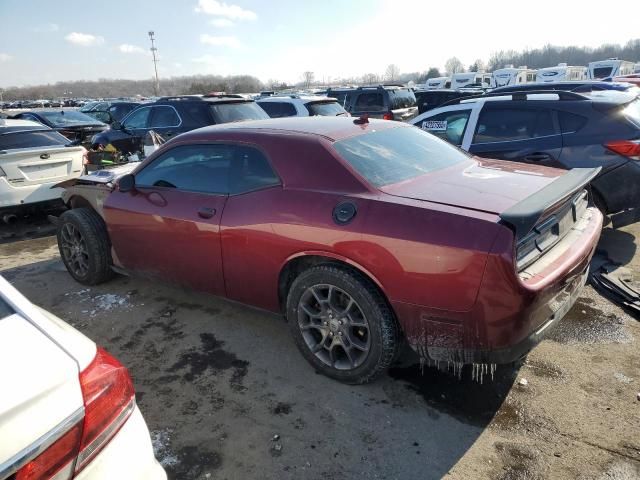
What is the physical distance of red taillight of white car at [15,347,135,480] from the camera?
127 centimetres

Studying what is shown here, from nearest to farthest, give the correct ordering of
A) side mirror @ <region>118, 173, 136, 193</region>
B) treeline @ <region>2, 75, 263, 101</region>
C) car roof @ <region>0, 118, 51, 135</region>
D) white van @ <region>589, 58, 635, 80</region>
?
1. side mirror @ <region>118, 173, 136, 193</region>
2. car roof @ <region>0, 118, 51, 135</region>
3. white van @ <region>589, 58, 635, 80</region>
4. treeline @ <region>2, 75, 263, 101</region>

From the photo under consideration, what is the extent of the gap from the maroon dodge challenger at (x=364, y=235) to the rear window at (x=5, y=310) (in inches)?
65.1

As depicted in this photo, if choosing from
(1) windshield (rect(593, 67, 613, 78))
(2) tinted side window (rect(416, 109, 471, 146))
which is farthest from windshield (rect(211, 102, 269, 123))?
(1) windshield (rect(593, 67, 613, 78))

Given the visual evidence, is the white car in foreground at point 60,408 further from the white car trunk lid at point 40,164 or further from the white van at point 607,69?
the white van at point 607,69

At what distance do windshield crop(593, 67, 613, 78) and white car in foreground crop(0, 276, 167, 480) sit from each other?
115 feet

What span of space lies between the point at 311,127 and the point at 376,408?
6.59ft

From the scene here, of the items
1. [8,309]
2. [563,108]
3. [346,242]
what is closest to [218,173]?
[346,242]

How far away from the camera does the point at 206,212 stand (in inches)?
138

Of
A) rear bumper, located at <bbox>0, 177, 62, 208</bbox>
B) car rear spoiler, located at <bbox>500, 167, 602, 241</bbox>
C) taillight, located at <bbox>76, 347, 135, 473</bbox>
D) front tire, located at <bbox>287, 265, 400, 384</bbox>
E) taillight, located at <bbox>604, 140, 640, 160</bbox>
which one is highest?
car rear spoiler, located at <bbox>500, 167, 602, 241</bbox>

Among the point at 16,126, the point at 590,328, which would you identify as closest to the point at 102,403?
the point at 590,328

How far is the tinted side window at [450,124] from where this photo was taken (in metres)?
5.89

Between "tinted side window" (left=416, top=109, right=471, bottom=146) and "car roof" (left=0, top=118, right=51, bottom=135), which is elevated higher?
"car roof" (left=0, top=118, right=51, bottom=135)

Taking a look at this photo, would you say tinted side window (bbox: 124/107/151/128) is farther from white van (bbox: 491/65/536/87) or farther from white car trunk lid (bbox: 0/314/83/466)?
white van (bbox: 491/65/536/87)

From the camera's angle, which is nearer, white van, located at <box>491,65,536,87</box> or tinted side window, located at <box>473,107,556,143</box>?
tinted side window, located at <box>473,107,556,143</box>
